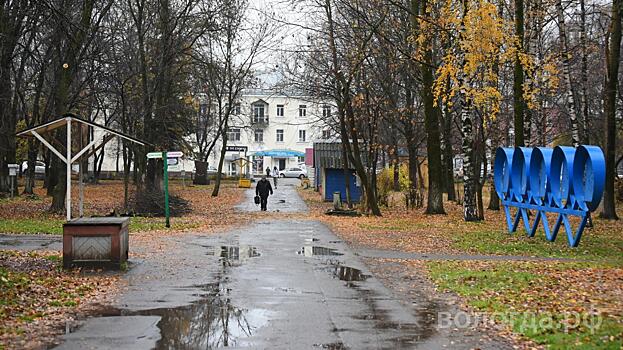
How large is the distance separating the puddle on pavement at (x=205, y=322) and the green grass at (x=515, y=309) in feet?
10.5

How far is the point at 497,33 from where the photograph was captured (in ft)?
74.7

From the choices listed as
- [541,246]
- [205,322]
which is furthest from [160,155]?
[205,322]

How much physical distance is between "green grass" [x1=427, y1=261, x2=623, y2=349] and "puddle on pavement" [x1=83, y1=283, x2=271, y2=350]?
126 inches

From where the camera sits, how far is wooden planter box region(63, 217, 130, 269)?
13.8 meters

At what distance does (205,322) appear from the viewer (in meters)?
9.38

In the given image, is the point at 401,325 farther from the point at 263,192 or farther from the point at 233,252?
the point at 263,192

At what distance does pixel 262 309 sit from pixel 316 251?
775cm

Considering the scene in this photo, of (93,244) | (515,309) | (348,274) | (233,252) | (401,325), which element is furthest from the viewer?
(233,252)

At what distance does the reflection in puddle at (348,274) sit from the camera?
13532 mm

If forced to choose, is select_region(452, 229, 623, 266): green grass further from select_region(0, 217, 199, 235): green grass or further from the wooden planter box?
select_region(0, 217, 199, 235): green grass

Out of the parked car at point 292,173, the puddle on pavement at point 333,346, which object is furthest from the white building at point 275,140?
the puddle on pavement at point 333,346

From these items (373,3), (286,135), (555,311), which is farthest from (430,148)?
(286,135)

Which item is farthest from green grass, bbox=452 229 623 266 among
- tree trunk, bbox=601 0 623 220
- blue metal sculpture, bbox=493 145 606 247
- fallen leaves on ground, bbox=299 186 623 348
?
tree trunk, bbox=601 0 623 220

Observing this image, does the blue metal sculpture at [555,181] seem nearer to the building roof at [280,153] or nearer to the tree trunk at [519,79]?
the tree trunk at [519,79]
